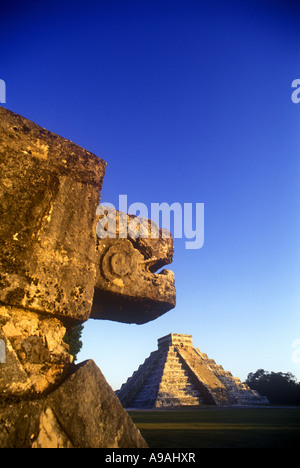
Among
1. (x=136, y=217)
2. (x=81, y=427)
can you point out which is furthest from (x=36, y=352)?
(x=136, y=217)

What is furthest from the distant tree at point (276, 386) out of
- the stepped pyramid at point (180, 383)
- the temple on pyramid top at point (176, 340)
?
the temple on pyramid top at point (176, 340)

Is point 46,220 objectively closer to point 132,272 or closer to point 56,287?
point 56,287

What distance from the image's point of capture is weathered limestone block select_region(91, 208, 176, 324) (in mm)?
1765

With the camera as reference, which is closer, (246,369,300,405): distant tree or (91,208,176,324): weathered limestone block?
(91,208,176,324): weathered limestone block

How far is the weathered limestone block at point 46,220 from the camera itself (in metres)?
1.37

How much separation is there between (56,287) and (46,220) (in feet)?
1.26

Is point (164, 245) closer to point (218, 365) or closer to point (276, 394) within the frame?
point (218, 365)

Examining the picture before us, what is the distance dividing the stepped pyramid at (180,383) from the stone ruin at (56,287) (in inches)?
801

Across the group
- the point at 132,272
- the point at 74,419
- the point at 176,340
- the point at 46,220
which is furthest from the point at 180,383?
the point at 46,220

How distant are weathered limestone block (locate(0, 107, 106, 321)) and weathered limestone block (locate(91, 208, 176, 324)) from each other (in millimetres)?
173

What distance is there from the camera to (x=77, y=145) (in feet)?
6.05

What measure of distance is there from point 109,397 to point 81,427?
0.19m

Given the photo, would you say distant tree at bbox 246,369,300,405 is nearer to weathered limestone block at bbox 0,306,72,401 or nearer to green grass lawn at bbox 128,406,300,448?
green grass lawn at bbox 128,406,300,448

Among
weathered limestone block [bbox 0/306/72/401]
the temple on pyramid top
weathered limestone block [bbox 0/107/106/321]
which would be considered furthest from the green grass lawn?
the temple on pyramid top
